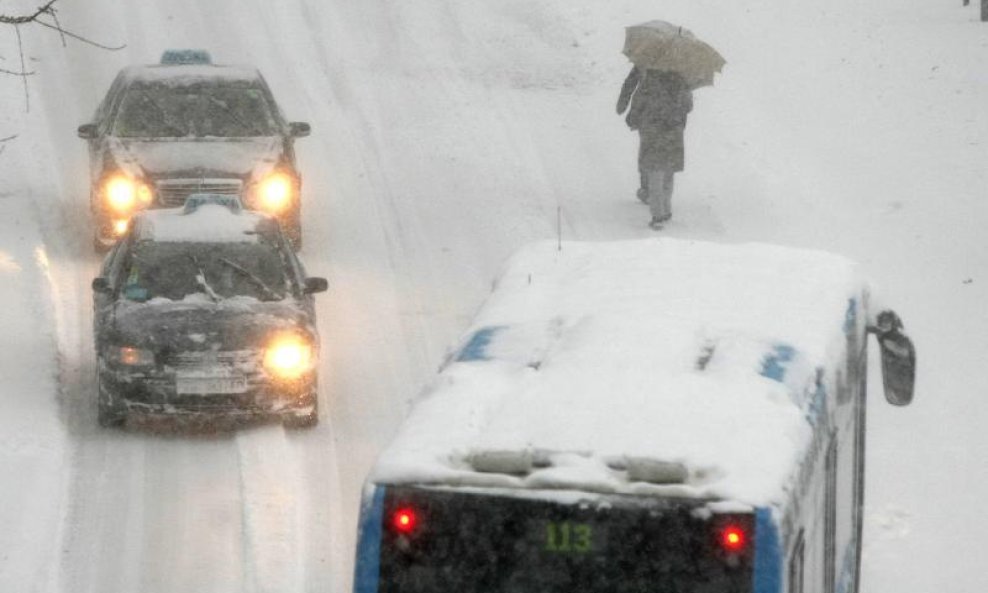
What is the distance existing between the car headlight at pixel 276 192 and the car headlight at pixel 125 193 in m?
1.08

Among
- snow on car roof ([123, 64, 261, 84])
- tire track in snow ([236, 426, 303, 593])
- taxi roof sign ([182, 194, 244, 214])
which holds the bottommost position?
tire track in snow ([236, 426, 303, 593])

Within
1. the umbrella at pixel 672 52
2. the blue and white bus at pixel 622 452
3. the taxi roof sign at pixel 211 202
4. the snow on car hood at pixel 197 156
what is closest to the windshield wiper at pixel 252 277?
the taxi roof sign at pixel 211 202

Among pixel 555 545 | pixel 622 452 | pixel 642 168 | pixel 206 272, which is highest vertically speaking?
pixel 642 168

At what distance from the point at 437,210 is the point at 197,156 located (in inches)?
142

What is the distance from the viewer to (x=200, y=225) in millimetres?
16750

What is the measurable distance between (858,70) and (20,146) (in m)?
11.5

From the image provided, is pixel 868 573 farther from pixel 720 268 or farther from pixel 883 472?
pixel 720 268

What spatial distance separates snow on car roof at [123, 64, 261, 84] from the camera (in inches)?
840

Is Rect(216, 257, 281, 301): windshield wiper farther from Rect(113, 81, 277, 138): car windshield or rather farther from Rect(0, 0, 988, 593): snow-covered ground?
Rect(113, 81, 277, 138): car windshield

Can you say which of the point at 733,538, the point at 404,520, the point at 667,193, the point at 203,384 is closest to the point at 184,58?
the point at 667,193

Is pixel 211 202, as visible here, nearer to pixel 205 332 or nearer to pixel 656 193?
pixel 205 332

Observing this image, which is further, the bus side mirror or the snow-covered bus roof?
the bus side mirror

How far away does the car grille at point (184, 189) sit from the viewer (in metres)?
19.5

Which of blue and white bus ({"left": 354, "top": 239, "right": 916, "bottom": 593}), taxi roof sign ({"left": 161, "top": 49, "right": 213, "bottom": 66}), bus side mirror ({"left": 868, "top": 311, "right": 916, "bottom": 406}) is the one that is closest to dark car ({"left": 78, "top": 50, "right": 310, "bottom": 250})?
taxi roof sign ({"left": 161, "top": 49, "right": 213, "bottom": 66})
